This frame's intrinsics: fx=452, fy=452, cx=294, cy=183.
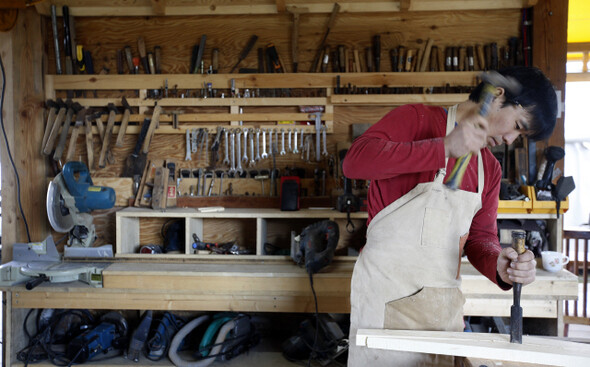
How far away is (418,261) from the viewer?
1452 millimetres

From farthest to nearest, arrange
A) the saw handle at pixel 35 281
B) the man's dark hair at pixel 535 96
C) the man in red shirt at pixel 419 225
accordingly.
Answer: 1. the saw handle at pixel 35 281
2. the man in red shirt at pixel 419 225
3. the man's dark hair at pixel 535 96

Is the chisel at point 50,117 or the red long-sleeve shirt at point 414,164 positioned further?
the chisel at point 50,117

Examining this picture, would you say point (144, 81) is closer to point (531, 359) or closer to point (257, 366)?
point (257, 366)

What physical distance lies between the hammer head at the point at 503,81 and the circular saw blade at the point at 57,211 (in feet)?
7.92

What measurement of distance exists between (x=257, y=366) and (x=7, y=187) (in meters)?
1.97

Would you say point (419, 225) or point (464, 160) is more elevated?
point (464, 160)

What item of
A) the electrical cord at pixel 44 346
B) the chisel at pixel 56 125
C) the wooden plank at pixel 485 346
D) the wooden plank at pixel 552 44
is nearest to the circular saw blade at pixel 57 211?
the chisel at pixel 56 125

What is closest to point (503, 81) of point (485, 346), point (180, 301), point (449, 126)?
point (449, 126)

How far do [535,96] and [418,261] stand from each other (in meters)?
0.59

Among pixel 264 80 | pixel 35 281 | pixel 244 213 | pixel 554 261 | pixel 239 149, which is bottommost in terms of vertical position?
pixel 35 281

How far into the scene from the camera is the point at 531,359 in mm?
1128

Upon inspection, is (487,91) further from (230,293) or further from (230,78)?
(230,78)

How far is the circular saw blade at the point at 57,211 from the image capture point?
2639 millimetres

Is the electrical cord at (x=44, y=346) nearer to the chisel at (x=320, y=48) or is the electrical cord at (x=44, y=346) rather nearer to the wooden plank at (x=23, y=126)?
the wooden plank at (x=23, y=126)
